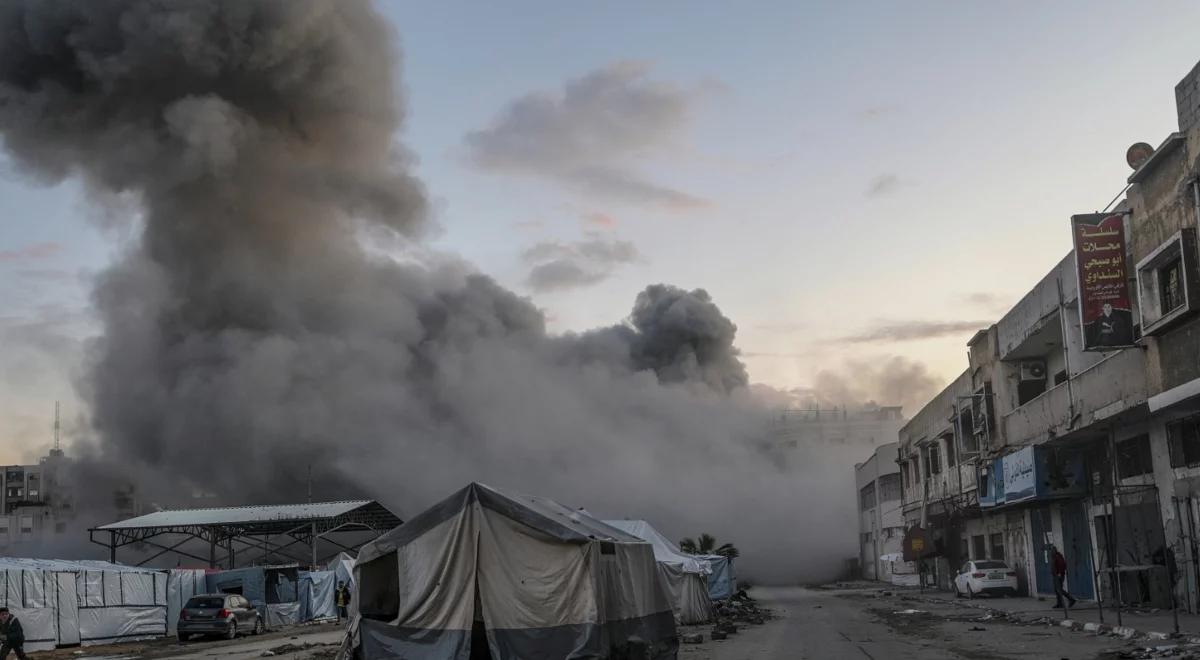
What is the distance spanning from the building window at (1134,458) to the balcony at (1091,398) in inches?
44.1

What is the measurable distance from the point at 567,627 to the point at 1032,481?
61.0 feet

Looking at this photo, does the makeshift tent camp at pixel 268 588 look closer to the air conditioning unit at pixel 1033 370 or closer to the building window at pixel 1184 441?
the air conditioning unit at pixel 1033 370

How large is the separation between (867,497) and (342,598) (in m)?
41.9

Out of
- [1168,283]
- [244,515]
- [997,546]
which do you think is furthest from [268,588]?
[1168,283]

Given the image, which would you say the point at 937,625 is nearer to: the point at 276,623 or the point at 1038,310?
the point at 1038,310

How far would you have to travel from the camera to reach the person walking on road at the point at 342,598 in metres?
34.4

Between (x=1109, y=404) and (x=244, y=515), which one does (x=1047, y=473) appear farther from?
(x=244, y=515)

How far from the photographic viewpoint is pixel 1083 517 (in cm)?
2823

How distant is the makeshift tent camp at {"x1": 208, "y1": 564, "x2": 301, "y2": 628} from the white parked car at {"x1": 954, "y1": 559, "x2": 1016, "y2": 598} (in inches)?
867

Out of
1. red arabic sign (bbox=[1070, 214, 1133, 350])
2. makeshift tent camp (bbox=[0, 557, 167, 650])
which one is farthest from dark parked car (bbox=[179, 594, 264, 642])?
red arabic sign (bbox=[1070, 214, 1133, 350])

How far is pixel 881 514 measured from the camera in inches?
2414

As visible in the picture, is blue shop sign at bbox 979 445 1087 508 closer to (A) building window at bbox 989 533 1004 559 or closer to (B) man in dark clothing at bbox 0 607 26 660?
(A) building window at bbox 989 533 1004 559

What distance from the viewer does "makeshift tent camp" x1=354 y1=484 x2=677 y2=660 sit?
13.9 meters

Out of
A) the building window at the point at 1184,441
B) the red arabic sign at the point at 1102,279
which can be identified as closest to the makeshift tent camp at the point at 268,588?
the red arabic sign at the point at 1102,279
